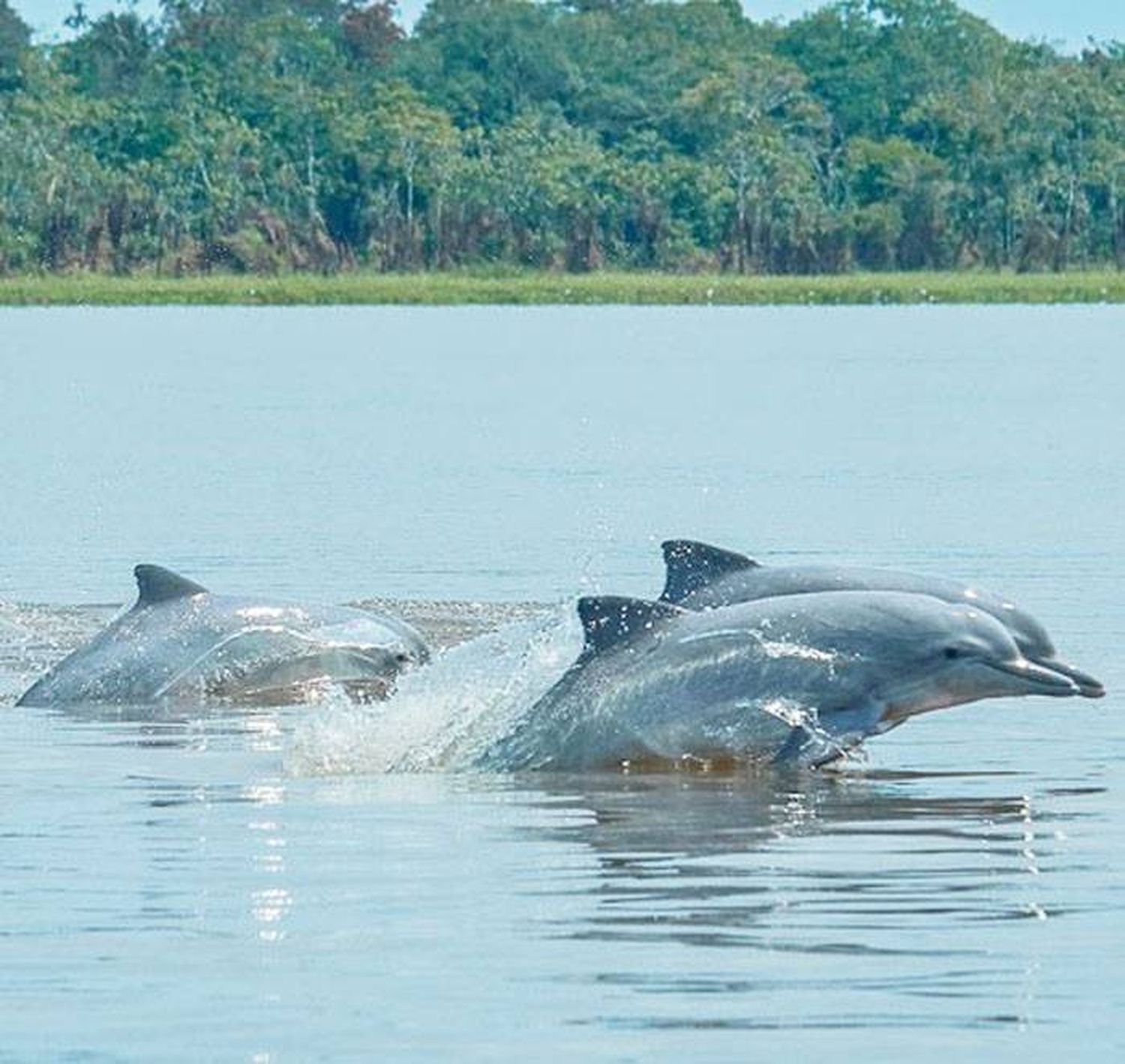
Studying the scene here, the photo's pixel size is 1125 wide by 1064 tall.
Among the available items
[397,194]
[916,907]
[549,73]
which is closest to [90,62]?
[549,73]

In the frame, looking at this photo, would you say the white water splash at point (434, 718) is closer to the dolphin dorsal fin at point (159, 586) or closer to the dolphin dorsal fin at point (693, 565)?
the dolphin dorsal fin at point (693, 565)

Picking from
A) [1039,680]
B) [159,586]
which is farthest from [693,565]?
[159,586]

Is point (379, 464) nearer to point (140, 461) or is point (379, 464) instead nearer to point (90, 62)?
point (140, 461)

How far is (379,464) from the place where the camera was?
125 feet

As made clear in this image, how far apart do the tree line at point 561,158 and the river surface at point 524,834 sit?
59492 millimetres

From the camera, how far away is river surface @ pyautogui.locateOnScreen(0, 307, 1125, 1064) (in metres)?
10.6

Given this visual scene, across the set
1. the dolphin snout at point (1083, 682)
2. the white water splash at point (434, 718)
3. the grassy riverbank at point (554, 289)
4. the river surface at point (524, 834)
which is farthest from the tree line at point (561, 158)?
the dolphin snout at point (1083, 682)

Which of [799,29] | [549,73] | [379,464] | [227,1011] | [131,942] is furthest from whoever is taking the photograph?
[799,29]

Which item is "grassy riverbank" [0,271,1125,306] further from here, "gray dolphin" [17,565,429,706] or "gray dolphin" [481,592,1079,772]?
"gray dolphin" [481,592,1079,772]

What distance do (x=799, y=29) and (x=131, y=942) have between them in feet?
360

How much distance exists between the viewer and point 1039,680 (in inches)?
598

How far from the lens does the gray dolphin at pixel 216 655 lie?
1830 cm

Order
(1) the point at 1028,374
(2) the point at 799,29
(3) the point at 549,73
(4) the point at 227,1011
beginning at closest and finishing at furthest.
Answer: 1. (4) the point at 227,1011
2. (1) the point at 1028,374
3. (3) the point at 549,73
4. (2) the point at 799,29

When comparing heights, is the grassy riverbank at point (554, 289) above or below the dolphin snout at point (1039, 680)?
below
